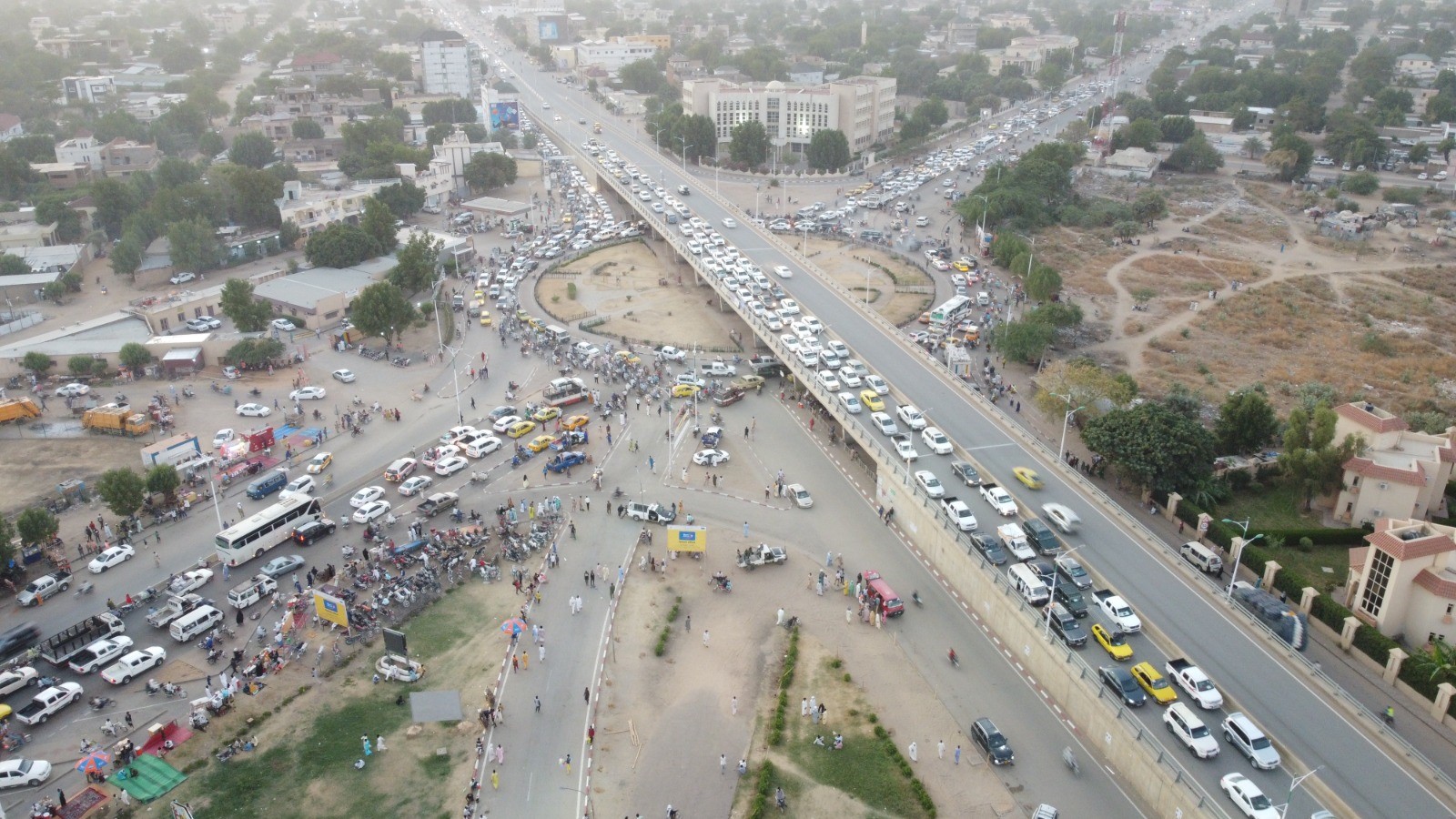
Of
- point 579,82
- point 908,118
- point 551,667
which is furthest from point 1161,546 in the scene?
point 579,82

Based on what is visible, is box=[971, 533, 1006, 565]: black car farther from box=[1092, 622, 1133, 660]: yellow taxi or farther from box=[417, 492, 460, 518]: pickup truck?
box=[417, 492, 460, 518]: pickup truck

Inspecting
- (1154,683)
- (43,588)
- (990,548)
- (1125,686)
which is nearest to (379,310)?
(43,588)

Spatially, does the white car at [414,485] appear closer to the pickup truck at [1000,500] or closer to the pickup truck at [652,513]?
the pickup truck at [652,513]

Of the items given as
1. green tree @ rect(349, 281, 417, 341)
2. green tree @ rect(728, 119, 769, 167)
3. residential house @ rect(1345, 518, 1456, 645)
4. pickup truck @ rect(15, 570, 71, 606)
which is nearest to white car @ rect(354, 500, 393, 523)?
pickup truck @ rect(15, 570, 71, 606)

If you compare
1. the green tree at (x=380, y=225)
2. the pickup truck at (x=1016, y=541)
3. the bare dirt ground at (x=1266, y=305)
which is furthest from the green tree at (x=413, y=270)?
the pickup truck at (x=1016, y=541)

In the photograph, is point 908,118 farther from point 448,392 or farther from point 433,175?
point 448,392

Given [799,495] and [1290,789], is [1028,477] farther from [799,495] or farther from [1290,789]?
[1290,789]
